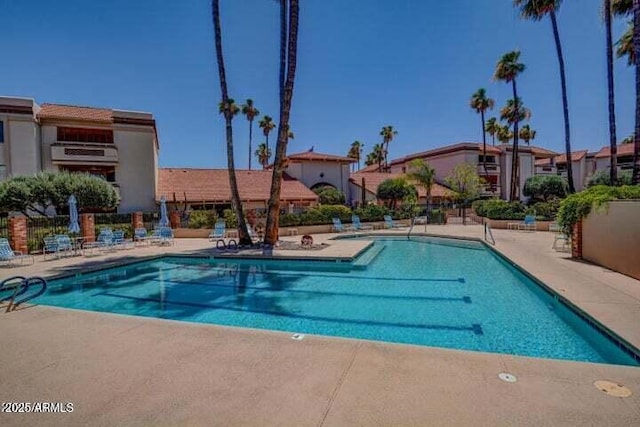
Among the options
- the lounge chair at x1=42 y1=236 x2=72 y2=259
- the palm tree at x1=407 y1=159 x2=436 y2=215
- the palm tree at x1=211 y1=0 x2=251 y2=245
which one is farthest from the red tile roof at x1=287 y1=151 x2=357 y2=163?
the lounge chair at x1=42 y1=236 x2=72 y2=259

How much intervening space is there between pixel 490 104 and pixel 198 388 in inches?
1716

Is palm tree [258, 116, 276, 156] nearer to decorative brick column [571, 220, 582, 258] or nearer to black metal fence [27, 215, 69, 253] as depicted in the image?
black metal fence [27, 215, 69, 253]

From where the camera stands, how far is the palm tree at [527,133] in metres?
49.8

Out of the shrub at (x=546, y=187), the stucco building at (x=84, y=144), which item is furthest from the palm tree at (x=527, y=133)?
the stucco building at (x=84, y=144)

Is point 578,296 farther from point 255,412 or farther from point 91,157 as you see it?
point 91,157

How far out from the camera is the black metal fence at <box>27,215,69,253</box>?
16.0 metres

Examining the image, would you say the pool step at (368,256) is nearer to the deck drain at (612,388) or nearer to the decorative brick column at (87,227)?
the deck drain at (612,388)

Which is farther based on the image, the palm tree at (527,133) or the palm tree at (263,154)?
the palm tree at (263,154)

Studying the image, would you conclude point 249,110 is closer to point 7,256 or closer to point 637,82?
point 7,256

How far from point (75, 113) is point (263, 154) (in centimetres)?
3079

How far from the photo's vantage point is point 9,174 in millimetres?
23156

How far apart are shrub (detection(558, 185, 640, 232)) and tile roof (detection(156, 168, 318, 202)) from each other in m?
21.5

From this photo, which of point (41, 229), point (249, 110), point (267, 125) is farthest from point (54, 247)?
point (267, 125)

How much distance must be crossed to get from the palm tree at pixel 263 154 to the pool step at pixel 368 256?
38.5 metres
